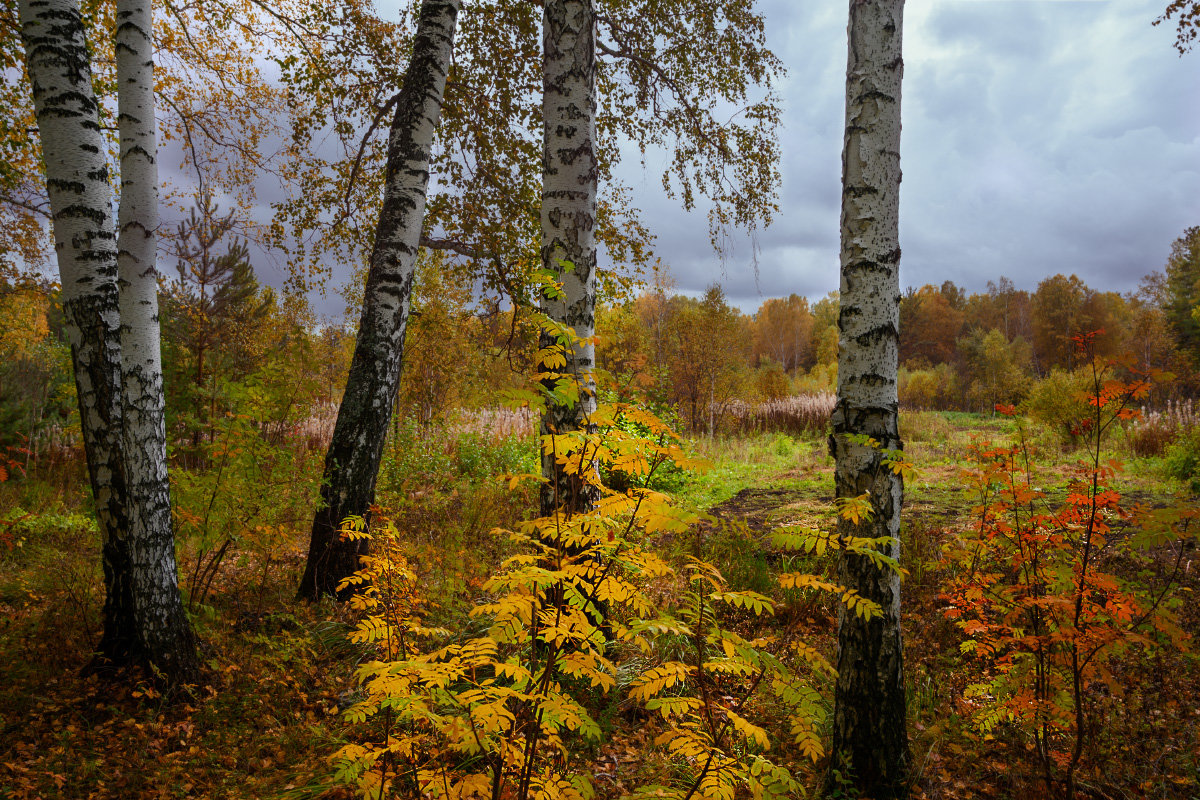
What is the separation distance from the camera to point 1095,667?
2064mm

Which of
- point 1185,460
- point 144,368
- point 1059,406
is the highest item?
point 144,368

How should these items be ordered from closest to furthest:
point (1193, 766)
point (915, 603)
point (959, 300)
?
1. point (1193, 766)
2. point (915, 603)
3. point (959, 300)

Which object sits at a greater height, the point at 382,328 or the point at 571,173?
the point at 571,173

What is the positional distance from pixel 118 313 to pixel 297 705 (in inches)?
86.1

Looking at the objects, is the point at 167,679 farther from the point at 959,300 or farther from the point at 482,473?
the point at 959,300

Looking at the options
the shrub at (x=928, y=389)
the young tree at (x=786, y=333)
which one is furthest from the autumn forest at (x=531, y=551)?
the young tree at (x=786, y=333)

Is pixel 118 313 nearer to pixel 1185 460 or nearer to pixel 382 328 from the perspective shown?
pixel 382 328

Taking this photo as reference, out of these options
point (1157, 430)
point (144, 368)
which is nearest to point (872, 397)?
point (144, 368)

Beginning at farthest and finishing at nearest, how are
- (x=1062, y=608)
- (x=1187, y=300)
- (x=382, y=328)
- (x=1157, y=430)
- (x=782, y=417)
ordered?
1. (x=1187, y=300)
2. (x=782, y=417)
3. (x=1157, y=430)
4. (x=382, y=328)
5. (x=1062, y=608)

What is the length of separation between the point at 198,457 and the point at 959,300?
6227 cm

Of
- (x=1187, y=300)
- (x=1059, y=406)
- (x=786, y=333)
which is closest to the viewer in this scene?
(x=1059, y=406)

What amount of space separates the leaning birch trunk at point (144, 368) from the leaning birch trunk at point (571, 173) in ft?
6.38

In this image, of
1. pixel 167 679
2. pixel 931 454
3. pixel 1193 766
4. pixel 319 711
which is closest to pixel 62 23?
pixel 167 679

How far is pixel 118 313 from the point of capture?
2760 millimetres
